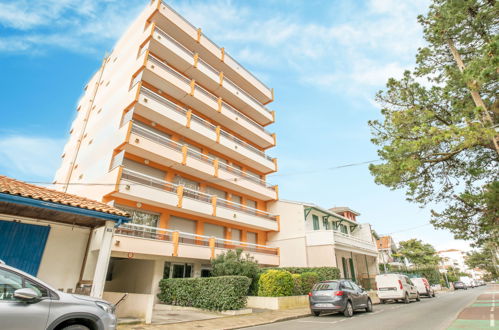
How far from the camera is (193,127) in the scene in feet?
70.4

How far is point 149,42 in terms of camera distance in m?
21.4

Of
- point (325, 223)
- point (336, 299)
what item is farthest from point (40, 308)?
point (325, 223)

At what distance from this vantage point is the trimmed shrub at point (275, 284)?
14320mm

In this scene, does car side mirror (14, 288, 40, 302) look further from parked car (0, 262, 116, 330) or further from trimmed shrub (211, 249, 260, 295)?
trimmed shrub (211, 249, 260, 295)

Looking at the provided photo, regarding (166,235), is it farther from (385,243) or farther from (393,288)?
(385,243)

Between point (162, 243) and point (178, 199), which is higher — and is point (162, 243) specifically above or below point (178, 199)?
below

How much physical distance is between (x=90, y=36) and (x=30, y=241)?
1224 centimetres

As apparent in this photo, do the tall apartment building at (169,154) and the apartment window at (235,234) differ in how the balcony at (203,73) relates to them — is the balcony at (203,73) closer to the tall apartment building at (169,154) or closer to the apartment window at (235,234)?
the tall apartment building at (169,154)

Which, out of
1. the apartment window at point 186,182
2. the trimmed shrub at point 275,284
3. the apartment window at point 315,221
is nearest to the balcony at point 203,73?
the apartment window at point 186,182

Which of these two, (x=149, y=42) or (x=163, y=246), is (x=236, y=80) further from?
(x=163, y=246)

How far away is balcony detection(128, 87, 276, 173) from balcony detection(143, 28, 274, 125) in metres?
4.41

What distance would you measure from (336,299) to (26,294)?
11226 millimetres

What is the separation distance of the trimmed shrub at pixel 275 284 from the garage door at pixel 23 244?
10.2 m

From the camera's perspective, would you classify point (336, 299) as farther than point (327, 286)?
No
